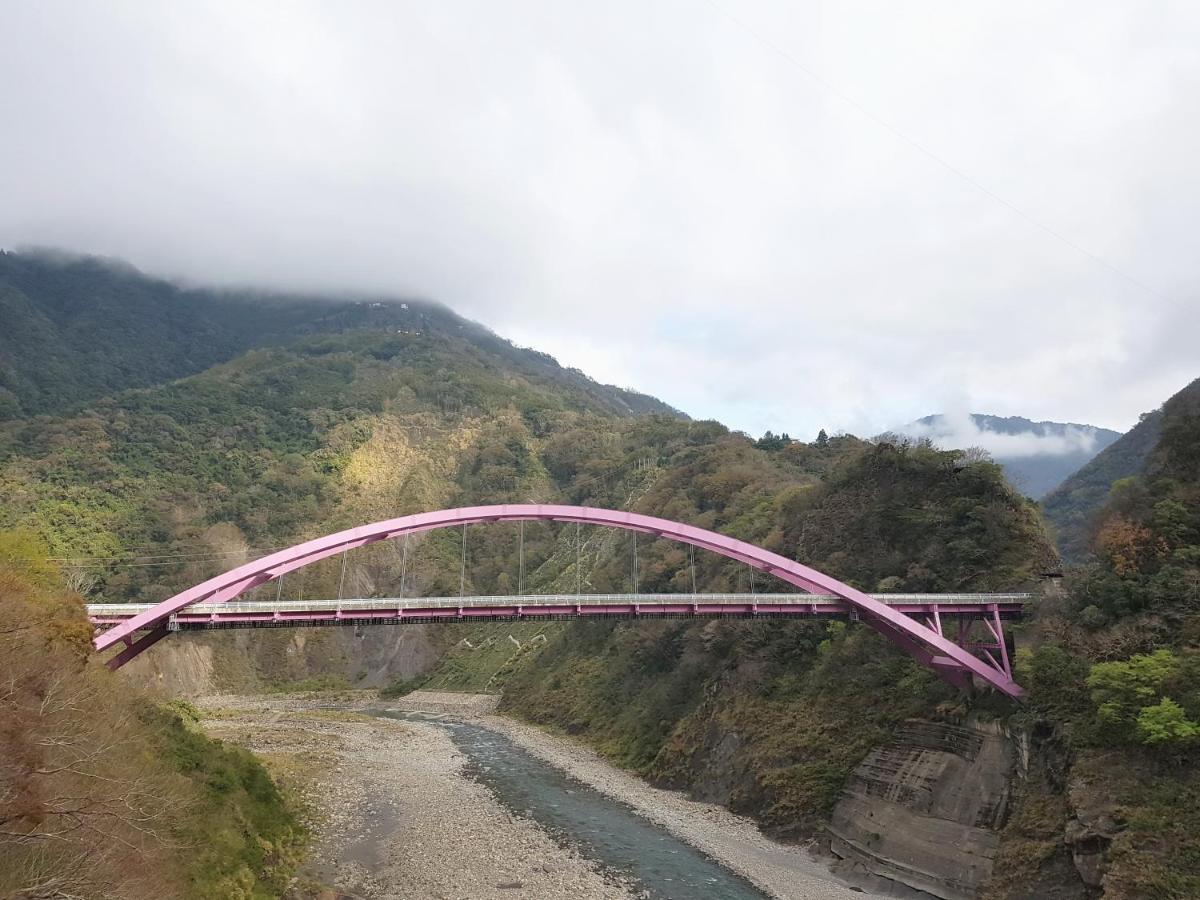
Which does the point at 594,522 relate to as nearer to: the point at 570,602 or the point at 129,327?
the point at 570,602

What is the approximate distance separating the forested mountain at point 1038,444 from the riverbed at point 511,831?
117 metres

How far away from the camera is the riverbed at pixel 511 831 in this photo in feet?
61.5

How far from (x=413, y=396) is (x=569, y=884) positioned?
4405 inches

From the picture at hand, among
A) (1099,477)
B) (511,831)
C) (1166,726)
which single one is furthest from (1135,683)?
(1099,477)

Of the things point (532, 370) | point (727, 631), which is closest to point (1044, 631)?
point (727, 631)

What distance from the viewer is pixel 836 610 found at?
24.9m

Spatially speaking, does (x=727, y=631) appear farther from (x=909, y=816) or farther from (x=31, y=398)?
(x=31, y=398)

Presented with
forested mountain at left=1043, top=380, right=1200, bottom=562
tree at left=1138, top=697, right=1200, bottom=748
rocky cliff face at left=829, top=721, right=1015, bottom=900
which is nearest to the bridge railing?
rocky cliff face at left=829, top=721, right=1015, bottom=900

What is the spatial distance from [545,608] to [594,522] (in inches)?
165

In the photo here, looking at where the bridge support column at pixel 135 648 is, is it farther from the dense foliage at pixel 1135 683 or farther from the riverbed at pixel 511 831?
the dense foliage at pixel 1135 683

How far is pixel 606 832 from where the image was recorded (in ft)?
77.7

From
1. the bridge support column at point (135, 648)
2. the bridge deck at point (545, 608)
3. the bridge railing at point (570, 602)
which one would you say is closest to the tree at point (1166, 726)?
the bridge deck at point (545, 608)

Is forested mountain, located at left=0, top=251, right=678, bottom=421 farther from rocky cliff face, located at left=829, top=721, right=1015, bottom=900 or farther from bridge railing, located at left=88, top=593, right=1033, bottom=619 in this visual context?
rocky cliff face, located at left=829, top=721, right=1015, bottom=900

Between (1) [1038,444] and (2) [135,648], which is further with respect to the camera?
(1) [1038,444]
